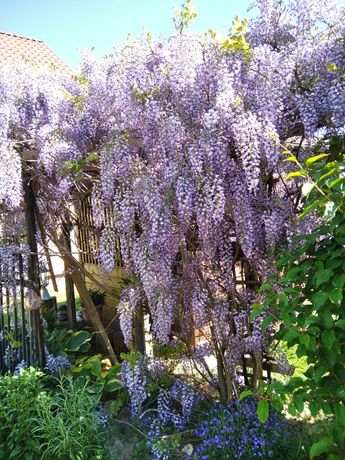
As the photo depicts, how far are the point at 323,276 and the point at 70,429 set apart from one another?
223cm

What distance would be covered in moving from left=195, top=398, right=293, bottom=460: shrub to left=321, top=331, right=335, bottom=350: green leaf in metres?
1.14

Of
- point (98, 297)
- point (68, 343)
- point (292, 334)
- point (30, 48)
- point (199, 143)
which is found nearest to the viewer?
point (292, 334)

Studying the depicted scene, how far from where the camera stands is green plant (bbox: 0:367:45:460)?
338cm

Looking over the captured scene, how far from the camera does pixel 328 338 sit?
206cm

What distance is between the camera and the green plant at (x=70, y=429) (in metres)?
3.23

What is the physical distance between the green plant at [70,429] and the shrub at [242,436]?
0.75 meters

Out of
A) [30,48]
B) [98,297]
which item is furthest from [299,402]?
[30,48]

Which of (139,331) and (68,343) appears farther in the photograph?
(68,343)

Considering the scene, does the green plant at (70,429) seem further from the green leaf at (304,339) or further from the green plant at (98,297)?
the green plant at (98,297)

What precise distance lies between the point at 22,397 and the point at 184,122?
2308 mm

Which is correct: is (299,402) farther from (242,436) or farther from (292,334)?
(242,436)

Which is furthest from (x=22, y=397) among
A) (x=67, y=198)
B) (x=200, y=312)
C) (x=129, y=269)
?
(x=67, y=198)

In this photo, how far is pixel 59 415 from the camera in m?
3.42

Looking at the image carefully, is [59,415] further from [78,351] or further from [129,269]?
[78,351]
